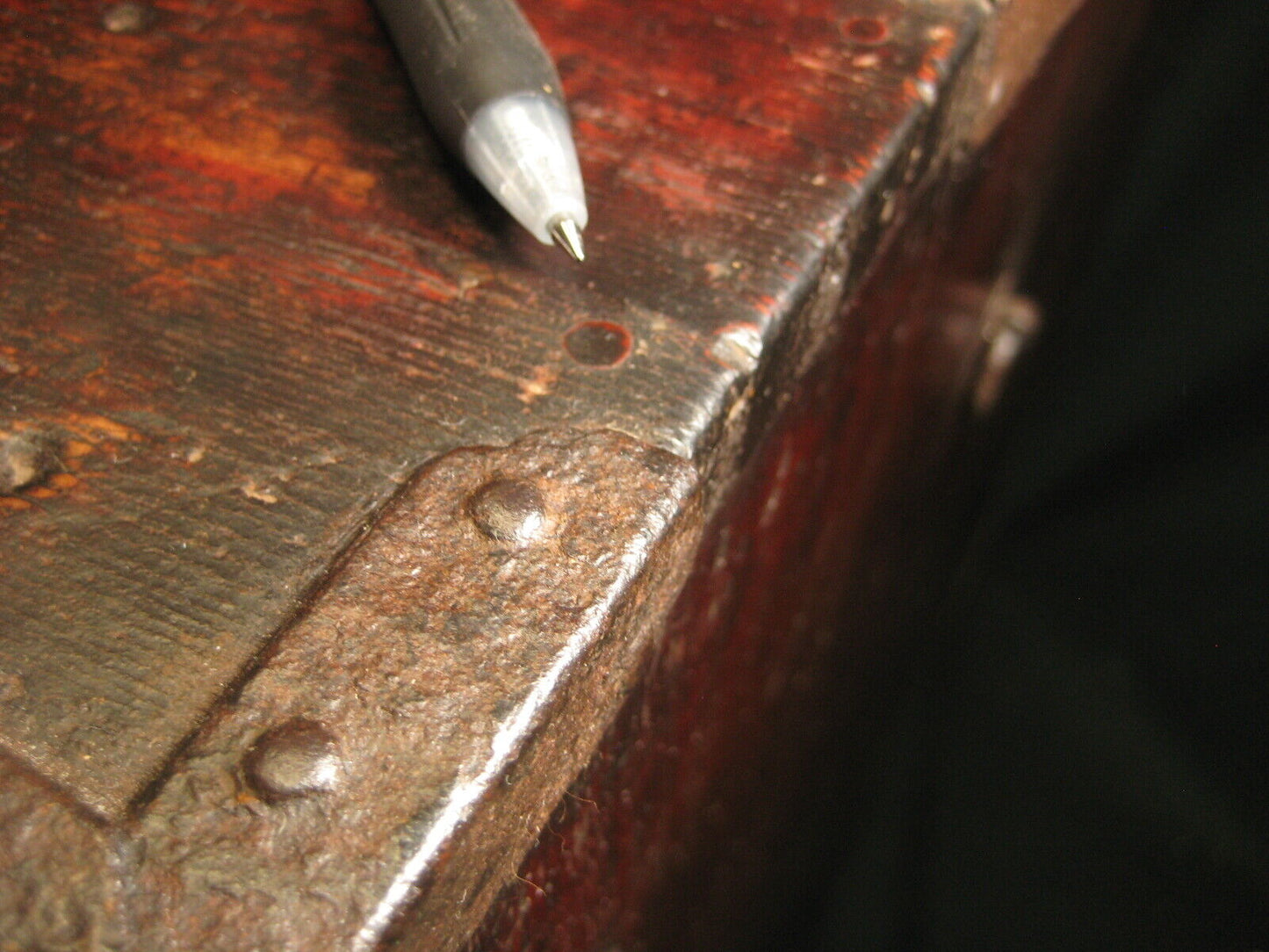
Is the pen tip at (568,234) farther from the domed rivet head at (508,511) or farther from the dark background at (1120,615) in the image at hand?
the dark background at (1120,615)

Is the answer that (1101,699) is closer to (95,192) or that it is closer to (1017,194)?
(1017,194)

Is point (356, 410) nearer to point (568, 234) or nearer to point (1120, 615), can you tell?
point (568, 234)

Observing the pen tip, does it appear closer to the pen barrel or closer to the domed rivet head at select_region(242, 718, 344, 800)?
the pen barrel

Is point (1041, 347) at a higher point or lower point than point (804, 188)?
lower

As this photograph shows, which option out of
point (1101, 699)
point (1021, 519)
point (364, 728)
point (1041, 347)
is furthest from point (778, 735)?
point (1041, 347)

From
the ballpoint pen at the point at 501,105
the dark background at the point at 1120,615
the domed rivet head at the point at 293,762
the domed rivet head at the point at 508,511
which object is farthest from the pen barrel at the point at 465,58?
the dark background at the point at 1120,615
